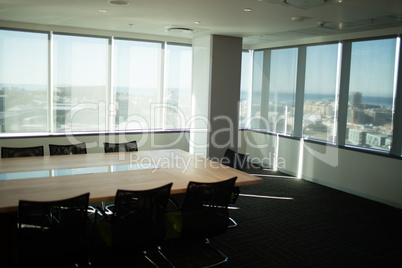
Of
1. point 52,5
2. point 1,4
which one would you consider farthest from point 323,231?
point 1,4

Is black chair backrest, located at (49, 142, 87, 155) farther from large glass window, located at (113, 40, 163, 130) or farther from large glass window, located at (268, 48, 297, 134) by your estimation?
large glass window, located at (268, 48, 297, 134)

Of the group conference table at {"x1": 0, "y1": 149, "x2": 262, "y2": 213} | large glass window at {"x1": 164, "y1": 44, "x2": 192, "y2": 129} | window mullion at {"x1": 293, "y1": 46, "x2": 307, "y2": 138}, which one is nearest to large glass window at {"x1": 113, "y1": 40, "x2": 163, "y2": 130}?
large glass window at {"x1": 164, "y1": 44, "x2": 192, "y2": 129}

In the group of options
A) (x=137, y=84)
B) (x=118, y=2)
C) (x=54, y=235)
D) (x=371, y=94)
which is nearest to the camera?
(x=54, y=235)

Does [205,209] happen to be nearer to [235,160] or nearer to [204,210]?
[204,210]

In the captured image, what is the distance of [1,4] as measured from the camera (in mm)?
5070

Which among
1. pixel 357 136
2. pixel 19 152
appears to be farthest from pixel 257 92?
pixel 19 152

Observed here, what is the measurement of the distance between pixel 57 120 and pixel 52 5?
9.79 ft

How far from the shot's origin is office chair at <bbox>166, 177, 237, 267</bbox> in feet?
11.5

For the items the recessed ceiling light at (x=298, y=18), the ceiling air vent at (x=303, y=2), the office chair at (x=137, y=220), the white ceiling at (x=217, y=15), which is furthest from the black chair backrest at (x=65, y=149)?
the recessed ceiling light at (x=298, y=18)

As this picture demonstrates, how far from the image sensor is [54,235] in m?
3.08

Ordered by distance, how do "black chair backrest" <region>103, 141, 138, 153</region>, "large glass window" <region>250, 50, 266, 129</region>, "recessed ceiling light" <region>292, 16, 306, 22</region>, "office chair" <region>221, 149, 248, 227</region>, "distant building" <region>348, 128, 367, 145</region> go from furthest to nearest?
"large glass window" <region>250, 50, 266, 129</region>, "distant building" <region>348, 128, 367, 145</region>, "black chair backrest" <region>103, 141, 138, 153</region>, "recessed ceiling light" <region>292, 16, 306, 22</region>, "office chair" <region>221, 149, 248, 227</region>

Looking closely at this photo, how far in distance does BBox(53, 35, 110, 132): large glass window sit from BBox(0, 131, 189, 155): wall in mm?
265

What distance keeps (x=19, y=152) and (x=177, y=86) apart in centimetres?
421

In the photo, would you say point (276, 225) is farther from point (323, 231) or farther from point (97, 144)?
point (97, 144)
